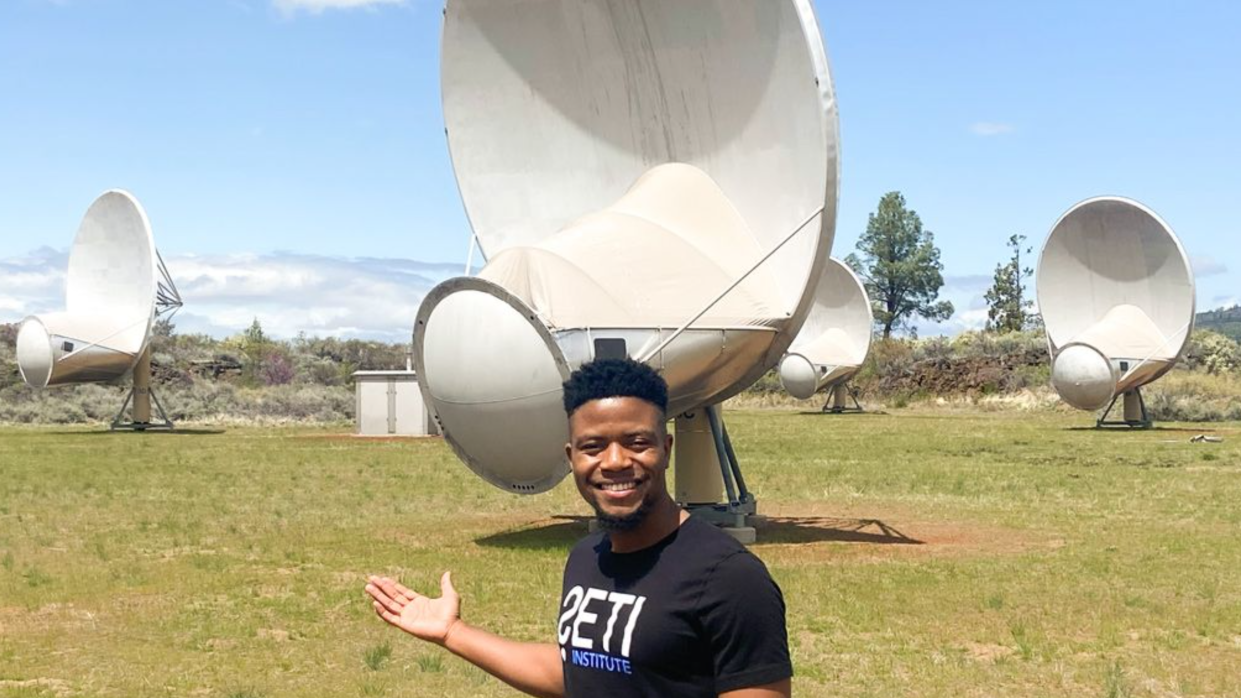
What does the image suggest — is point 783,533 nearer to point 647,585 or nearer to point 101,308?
point 647,585

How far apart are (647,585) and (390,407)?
36.2 m

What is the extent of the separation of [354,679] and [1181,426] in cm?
3897

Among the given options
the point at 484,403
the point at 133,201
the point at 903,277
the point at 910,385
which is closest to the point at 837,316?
the point at 910,385

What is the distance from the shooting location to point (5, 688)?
9.70 metres

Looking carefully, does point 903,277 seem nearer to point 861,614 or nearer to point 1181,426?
point 1181,426

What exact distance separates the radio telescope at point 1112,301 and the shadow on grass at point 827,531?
21.2m

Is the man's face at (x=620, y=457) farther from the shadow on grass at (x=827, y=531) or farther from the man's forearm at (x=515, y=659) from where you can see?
the shadow on grass at (x=827, y=531)

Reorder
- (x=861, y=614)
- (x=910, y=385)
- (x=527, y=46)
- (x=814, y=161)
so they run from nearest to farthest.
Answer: (x=861, y=614) → (x=814, y=161) → (x=527, y=46) → (x=910, y=385)

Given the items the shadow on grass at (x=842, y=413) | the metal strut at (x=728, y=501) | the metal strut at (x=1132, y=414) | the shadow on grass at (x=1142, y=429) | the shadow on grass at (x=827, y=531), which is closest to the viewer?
the shadow on grass at (x=827, y=531)

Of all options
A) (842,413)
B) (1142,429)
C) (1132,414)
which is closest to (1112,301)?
(1132,414)

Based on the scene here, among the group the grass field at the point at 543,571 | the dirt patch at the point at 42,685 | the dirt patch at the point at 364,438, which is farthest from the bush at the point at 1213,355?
the dirt patch at the point at 42,685

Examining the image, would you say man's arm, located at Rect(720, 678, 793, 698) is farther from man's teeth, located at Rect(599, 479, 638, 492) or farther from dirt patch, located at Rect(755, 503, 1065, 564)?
dirt patch, located at Rect(755, 503, 1065, 564)

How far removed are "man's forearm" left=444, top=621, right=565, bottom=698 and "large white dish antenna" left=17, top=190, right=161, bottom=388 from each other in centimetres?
3814

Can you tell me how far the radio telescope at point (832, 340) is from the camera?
173 feet
